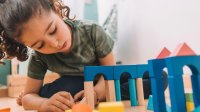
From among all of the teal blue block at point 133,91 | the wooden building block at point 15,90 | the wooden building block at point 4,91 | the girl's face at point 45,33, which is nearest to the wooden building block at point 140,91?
the teal blue block at point 133,91

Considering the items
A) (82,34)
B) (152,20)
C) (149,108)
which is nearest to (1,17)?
(82,34)

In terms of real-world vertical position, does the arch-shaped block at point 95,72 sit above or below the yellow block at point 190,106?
above

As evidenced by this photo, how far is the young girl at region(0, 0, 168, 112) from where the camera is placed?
71 centimetres

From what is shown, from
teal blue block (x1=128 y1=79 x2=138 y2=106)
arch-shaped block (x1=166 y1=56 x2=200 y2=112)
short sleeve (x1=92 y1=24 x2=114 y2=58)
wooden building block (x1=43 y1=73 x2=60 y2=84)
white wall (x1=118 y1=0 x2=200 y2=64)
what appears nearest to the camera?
arch-shaped block (x1=166 y1=56 x2=200 y2=112)

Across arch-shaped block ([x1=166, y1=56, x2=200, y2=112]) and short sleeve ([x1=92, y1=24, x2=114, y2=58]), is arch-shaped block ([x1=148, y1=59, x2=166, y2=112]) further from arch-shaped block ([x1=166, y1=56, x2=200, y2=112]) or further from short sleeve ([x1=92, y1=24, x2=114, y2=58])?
short sleeve ([x1=92, y1=24, x2=114, y2=58])

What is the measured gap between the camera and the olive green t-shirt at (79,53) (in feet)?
2.88

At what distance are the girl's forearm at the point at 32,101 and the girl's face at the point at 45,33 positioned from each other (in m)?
0.15

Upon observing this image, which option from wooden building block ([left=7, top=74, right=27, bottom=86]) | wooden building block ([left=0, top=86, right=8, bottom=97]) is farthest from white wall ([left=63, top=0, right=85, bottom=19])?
wooden building block ([left=0, top=86, right=8, bottom=97])

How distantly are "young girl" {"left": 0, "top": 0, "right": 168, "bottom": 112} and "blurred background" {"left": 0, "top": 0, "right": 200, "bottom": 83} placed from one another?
32cm

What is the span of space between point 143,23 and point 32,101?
711 mm

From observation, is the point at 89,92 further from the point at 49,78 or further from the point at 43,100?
the point at 49,78

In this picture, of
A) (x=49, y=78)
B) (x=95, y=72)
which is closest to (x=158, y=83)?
(x=95, y=72)

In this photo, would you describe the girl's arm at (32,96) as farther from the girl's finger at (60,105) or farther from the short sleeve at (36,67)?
the girl's finger at (60,105)

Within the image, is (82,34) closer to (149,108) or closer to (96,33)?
(96,33)
